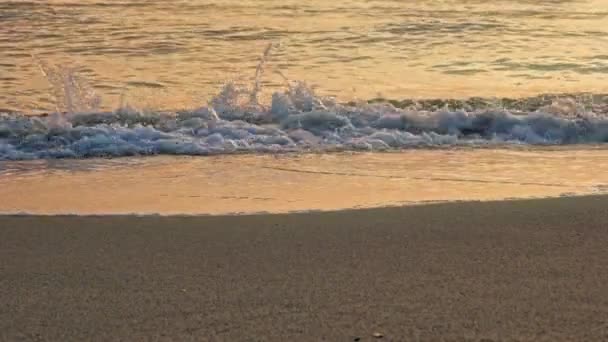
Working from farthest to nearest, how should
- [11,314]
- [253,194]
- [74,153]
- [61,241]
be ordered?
[74,153]
[253,194]
[61,241]
[11,314]

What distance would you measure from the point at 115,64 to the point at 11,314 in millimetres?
8882

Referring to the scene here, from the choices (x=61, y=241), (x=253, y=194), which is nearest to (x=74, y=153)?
(x=253, y=194)

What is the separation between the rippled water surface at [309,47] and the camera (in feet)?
34.9

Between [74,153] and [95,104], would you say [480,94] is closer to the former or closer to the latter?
[95,104]

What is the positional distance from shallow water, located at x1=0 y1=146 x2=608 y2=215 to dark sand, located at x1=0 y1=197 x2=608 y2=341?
467 mm

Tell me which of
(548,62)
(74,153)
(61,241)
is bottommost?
(548,62)

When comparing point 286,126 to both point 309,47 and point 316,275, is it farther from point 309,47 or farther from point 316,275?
point 309,47

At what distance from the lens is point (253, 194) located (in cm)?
598

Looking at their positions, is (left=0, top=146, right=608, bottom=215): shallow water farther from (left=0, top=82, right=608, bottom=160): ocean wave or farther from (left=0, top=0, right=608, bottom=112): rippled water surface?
(left=0, top=0, right=608, bottom=112): rippled water surface

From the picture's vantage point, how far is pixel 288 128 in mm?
8250

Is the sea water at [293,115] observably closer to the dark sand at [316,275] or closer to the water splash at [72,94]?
the water splash at [72,94]

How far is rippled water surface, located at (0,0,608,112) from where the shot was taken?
10641 mm

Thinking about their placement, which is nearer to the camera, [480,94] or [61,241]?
[61,241]

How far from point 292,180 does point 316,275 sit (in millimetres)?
2398
